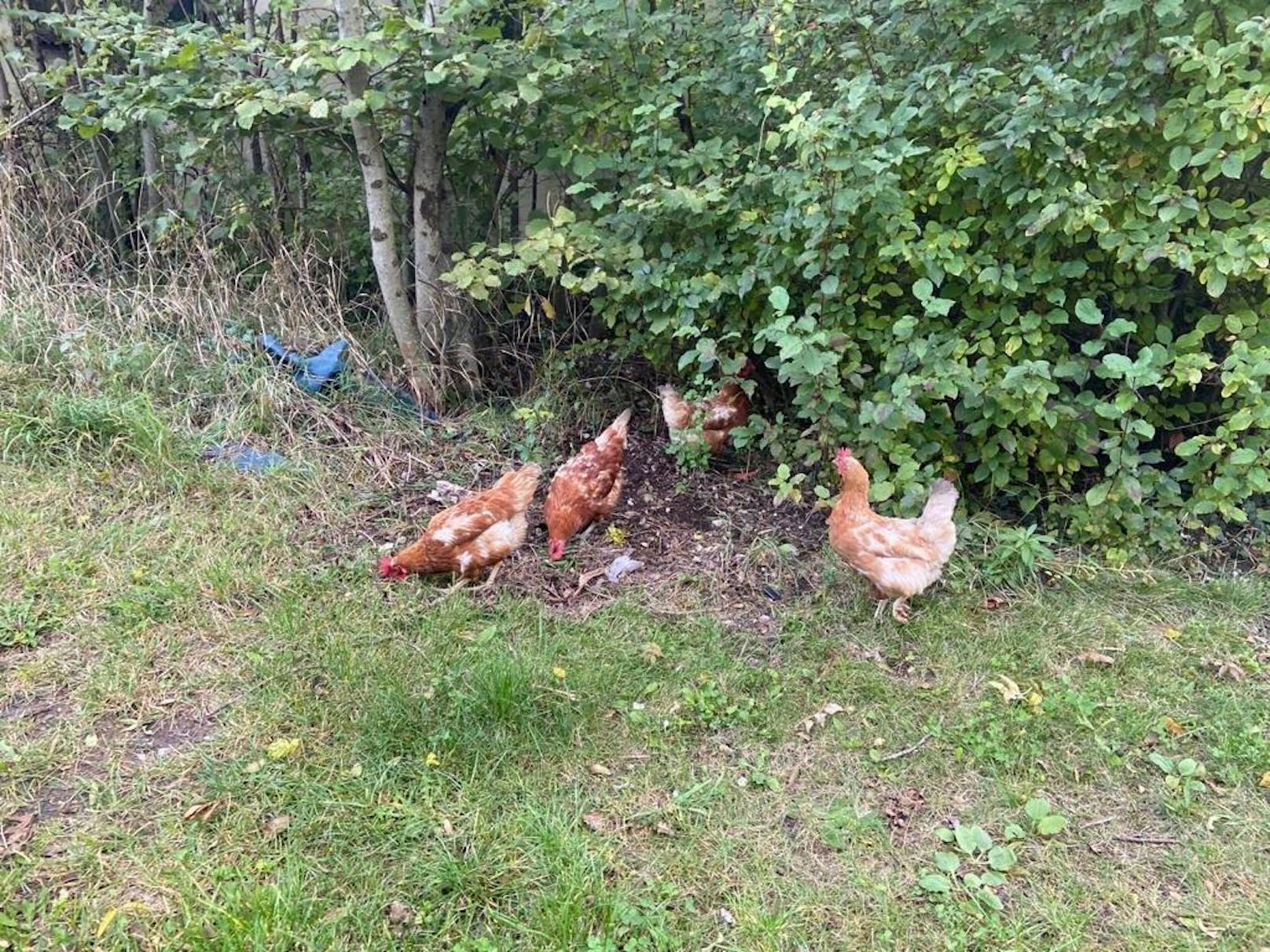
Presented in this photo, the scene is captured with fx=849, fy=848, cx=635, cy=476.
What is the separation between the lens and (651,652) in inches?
118

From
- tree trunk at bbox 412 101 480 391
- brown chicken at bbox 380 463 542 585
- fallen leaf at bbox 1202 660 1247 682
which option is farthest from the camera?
tree trunk at bbox 412 101 480 391

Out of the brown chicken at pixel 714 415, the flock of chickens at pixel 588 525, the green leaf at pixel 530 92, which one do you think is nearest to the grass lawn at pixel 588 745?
the flock of chickens at pixel 588 525

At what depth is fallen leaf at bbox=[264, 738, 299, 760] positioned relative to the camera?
8.14 ft

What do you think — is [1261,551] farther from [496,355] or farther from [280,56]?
[280,56]

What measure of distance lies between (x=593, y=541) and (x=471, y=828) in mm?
1581

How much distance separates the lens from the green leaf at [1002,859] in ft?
7.40

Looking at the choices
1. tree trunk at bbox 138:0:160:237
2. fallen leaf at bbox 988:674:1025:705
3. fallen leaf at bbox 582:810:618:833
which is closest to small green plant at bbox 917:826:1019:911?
fallen leaf at bbox 988:674:1025:705

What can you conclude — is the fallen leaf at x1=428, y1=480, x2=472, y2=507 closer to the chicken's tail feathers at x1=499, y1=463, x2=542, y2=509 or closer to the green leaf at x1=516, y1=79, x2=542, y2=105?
the chicken's tail feathers at x1=499, y1=463, x2=542, y2=509

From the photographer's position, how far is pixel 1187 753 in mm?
2660

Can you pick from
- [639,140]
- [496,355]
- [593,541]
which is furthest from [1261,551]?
[496,355]

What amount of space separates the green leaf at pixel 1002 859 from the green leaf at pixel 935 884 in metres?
0.15

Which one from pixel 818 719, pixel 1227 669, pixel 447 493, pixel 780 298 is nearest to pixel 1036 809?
pixel 818 719

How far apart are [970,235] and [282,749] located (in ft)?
10.3

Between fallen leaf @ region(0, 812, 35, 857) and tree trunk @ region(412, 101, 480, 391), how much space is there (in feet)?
9.46
